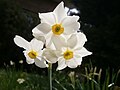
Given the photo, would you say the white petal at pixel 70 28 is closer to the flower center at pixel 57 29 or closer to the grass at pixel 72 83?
the flower center at pixel 57 29

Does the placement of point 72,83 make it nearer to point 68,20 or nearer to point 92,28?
point 68,20

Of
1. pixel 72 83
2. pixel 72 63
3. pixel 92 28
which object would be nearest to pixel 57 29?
pixel 72 63

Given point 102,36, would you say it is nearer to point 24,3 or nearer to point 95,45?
point 95,45

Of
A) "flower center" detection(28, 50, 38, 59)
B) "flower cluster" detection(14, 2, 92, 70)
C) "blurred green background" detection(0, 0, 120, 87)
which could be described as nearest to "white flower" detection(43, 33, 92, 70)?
"flower cluster" detection(14, 2, 92, 70)

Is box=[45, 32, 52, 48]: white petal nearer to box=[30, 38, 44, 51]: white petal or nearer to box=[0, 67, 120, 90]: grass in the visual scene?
box=[30, 38, 44, 51]: white petal

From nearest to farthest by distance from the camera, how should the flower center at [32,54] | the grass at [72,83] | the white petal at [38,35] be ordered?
the white petal at [38,35], the flower center at [32,54], the grass at [72,83]

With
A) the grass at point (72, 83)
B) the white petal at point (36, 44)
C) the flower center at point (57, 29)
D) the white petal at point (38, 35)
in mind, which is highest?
the flower center at point (57, 29)

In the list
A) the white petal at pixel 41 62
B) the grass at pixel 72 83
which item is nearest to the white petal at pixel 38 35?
the white petal at pixel 41 62

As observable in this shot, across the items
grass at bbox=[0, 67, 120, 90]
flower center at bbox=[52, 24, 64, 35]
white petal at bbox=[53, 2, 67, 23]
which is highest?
white petal at bbox=[53, 2, 67, 23]
